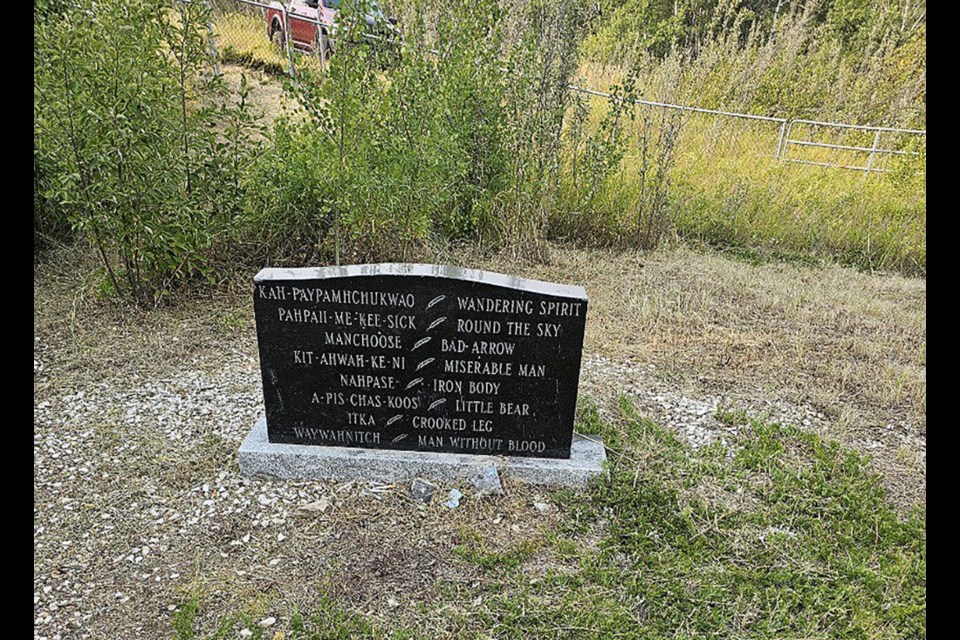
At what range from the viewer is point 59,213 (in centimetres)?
558

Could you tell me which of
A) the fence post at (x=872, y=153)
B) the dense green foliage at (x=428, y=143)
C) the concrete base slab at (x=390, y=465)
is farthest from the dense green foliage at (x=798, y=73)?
the concrete base slab at (x=390, y=465)

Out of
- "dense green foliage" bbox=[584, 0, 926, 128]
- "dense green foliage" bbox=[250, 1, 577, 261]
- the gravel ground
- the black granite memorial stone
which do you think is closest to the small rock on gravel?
the gravel ground

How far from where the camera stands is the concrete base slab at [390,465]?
2967mm

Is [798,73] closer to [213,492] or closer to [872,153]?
[872,153]

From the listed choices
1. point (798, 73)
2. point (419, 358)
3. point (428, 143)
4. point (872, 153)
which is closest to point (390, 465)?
point (419, 358)

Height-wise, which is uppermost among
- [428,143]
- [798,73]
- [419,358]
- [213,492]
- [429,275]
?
[798,73]

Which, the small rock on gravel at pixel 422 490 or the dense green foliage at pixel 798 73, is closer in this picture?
the small rock on gravel at pixel 422 490

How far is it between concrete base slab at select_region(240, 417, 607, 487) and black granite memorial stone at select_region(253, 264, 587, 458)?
47mm

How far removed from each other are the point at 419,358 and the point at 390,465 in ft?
1.72

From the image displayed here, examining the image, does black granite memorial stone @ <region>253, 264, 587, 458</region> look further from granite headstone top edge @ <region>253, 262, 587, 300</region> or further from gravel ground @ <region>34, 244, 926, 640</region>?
gravel ground @ <region>34, 244, 926, 640</region>

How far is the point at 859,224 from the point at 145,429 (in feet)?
25.9

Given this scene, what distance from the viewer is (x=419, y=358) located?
9.41 ft

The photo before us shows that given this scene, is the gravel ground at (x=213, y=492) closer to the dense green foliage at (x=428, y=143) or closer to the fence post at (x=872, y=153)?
the dense green foliage at (x=428, y=143)

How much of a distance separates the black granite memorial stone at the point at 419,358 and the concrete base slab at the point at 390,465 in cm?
5
